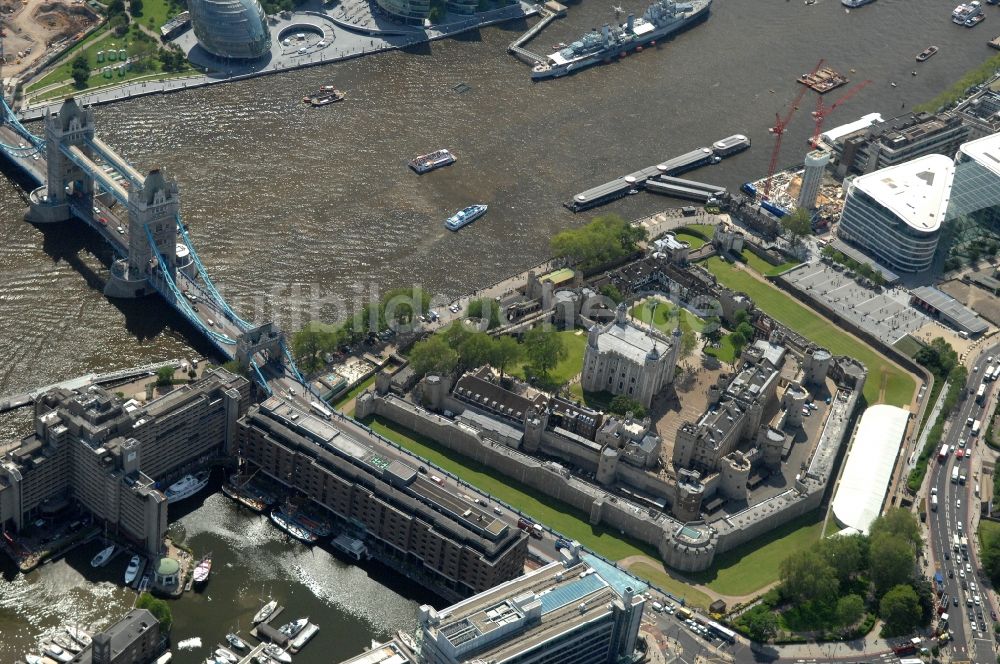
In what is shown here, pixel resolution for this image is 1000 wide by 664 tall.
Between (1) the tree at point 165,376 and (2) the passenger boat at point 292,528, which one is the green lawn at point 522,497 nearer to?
(2) the passenger boat at point 292,528

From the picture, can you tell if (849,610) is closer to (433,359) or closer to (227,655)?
(433,359)

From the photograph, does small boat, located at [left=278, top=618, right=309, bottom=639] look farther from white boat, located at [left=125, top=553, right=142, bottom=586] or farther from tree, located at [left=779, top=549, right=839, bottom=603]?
tree, located at [left=779, top=549, right=839, bottom=603]

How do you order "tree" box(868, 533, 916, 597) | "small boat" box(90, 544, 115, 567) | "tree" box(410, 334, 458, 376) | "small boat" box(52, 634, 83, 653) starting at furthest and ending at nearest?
"tree" box(410, 334, 458, 376), "tree" box(868, 533, 916, 597), "small boat" box(90, 544, 115, 567), "small boat" box(52, 634, 83, 653)

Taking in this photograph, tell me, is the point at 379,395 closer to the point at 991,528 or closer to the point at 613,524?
the point at 613,524

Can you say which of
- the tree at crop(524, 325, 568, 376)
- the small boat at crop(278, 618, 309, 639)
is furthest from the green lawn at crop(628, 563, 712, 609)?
the small boat at crop(278, 618, 309, 639)

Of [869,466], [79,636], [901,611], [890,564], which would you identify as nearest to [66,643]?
[79,636]

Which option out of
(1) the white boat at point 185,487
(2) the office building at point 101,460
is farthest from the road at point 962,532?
(2) the office building at point 101,460
